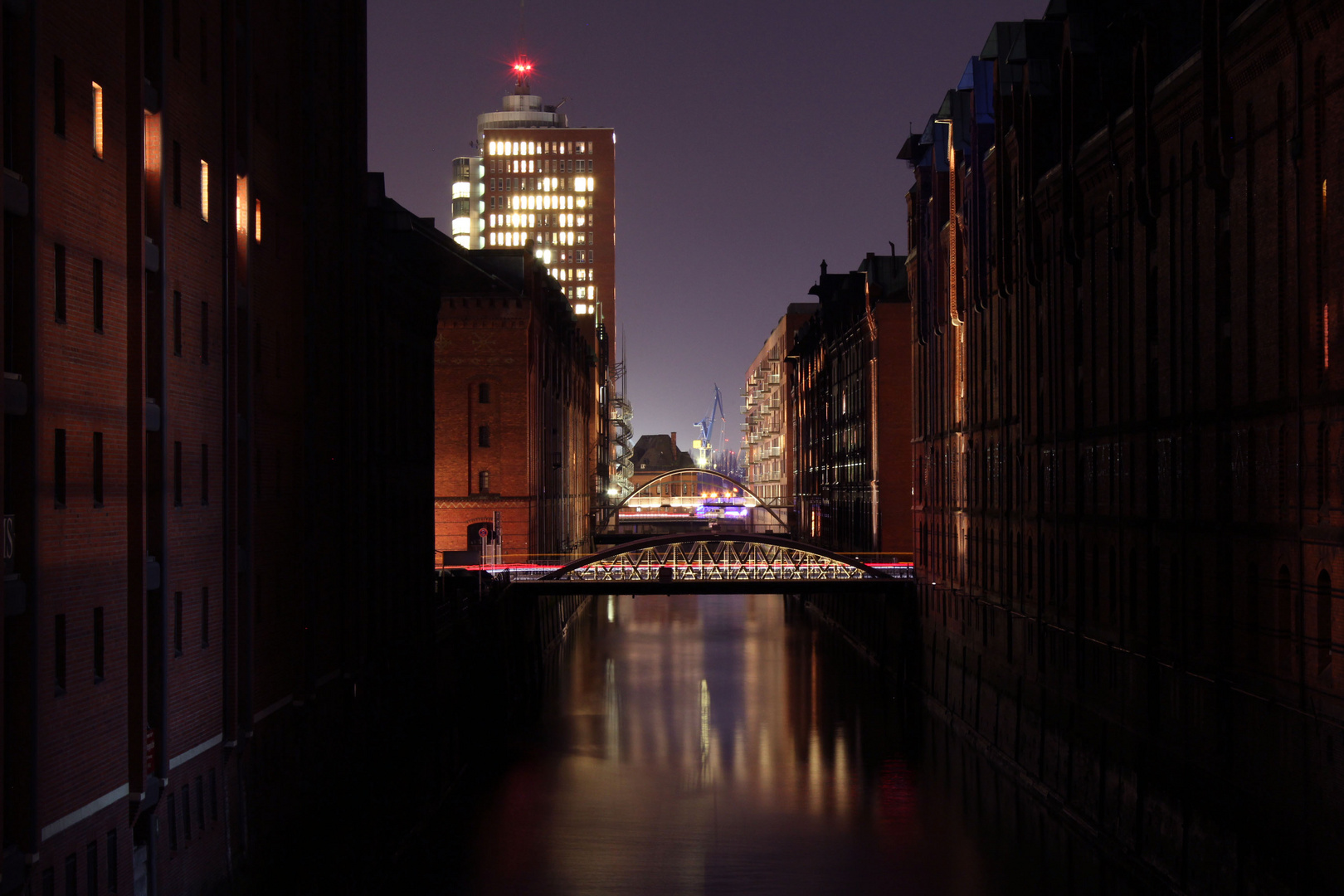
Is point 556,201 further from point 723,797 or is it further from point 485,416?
point 723,797

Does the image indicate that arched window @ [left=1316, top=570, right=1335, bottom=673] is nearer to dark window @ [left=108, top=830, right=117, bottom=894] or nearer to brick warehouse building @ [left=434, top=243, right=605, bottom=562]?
dark window @ [left=108, top=830, right=117, bottom=894]

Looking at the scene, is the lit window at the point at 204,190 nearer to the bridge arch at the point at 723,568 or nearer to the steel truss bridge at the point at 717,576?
the steel truss bridge at the point at 717,576

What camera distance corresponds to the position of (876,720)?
45.9 meters

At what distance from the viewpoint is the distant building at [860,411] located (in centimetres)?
6175

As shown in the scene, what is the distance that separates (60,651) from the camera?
16.2 m

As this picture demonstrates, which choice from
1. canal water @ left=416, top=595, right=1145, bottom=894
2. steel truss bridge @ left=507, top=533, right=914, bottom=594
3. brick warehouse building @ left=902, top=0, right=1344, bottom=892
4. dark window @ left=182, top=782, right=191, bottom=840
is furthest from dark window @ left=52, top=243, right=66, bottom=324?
steel truss bridge @ left=507, top=533, right=914, bottom=594

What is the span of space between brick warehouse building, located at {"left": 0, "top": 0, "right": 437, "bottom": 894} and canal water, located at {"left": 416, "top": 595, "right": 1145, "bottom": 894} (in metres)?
6.18

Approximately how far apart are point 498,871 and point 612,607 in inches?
2721

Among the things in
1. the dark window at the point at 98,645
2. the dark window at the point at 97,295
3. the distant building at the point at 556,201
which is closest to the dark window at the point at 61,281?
the dark window at the point at 97,295

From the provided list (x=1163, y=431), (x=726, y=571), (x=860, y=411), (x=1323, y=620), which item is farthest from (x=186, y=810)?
(x=860, y=411)

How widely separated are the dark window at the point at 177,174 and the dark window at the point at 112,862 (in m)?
9.03

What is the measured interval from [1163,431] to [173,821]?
19792 mm

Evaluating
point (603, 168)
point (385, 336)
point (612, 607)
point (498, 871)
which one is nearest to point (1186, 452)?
point (498, 871)

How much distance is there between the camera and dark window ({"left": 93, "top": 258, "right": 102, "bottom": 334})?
56.4ft
